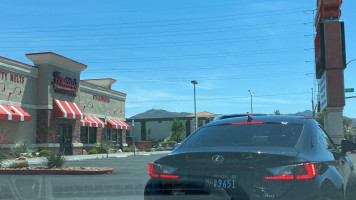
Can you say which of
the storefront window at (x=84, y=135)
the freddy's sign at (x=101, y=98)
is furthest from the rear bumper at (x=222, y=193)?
the freddy's sign at (x=101, y=98)

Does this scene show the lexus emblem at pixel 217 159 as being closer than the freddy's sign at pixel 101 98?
Yes

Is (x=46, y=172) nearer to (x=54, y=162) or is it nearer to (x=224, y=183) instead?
(x=54, y=162)

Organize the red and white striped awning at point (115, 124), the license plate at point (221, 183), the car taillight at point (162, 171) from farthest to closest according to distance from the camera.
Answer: the red and white striped awning at point (115, 124), the car taillight at point (162, 171), the license plate at point (221, 183)

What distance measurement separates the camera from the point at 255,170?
4023 millimetres

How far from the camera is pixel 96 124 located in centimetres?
3662

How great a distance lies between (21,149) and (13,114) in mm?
2241

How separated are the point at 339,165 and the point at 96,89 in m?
34.9

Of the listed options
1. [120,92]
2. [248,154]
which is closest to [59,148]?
[120,92]

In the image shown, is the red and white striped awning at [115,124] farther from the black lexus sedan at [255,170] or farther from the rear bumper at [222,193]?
the rear bumper at [222,193]

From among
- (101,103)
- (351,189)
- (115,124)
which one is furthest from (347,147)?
(115,124)

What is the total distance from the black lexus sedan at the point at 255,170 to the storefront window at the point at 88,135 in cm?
3143

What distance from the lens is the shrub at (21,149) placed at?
25.1m

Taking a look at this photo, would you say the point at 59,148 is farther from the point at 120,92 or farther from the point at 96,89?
the point at 120,92

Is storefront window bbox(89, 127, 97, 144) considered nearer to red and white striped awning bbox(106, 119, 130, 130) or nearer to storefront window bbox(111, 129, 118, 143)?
red and white striped awning bbox(106, 119, 130, 130)
